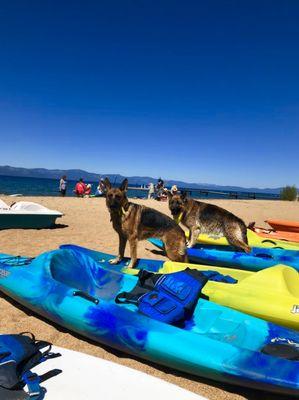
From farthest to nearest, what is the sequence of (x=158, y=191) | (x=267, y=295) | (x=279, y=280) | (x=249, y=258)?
(x=158, y=191), (x=249, y=258), (x=279, y=280), (x=267, y=295)

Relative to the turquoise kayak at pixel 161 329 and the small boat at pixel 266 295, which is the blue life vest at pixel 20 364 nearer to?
the turquoise kayak at pixel 161 329

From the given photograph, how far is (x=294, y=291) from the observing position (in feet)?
14.5

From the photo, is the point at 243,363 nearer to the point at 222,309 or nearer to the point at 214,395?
the point at 214,395

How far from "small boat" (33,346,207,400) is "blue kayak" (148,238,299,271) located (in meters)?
4.70

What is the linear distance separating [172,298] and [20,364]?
189 cm

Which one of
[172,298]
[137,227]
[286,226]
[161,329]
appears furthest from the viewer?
[286,226]

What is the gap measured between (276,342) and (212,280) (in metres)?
1.75

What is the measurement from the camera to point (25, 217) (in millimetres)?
10344

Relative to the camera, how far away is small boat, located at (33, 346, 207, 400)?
2588 millimetres

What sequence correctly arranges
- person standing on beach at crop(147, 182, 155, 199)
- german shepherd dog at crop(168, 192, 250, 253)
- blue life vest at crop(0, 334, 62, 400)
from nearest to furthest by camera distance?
blue life vest at crop(0, 334, 62, 400)
german shepherd dog at crop(168, 192, 250, 253)
person standing on beach at crop(147, 182, 155, 199)

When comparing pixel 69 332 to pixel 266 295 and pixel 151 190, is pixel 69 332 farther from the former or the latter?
pixel 151 190

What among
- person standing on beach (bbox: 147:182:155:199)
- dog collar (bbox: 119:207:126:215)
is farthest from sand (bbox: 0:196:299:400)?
person standing on beach (bbox: 147:182:155:199)

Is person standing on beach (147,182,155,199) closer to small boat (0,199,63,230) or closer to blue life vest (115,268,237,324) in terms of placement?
small boat (0,199,63,230)

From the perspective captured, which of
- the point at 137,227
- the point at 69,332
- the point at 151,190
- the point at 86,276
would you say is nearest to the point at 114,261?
the point at 137,227
